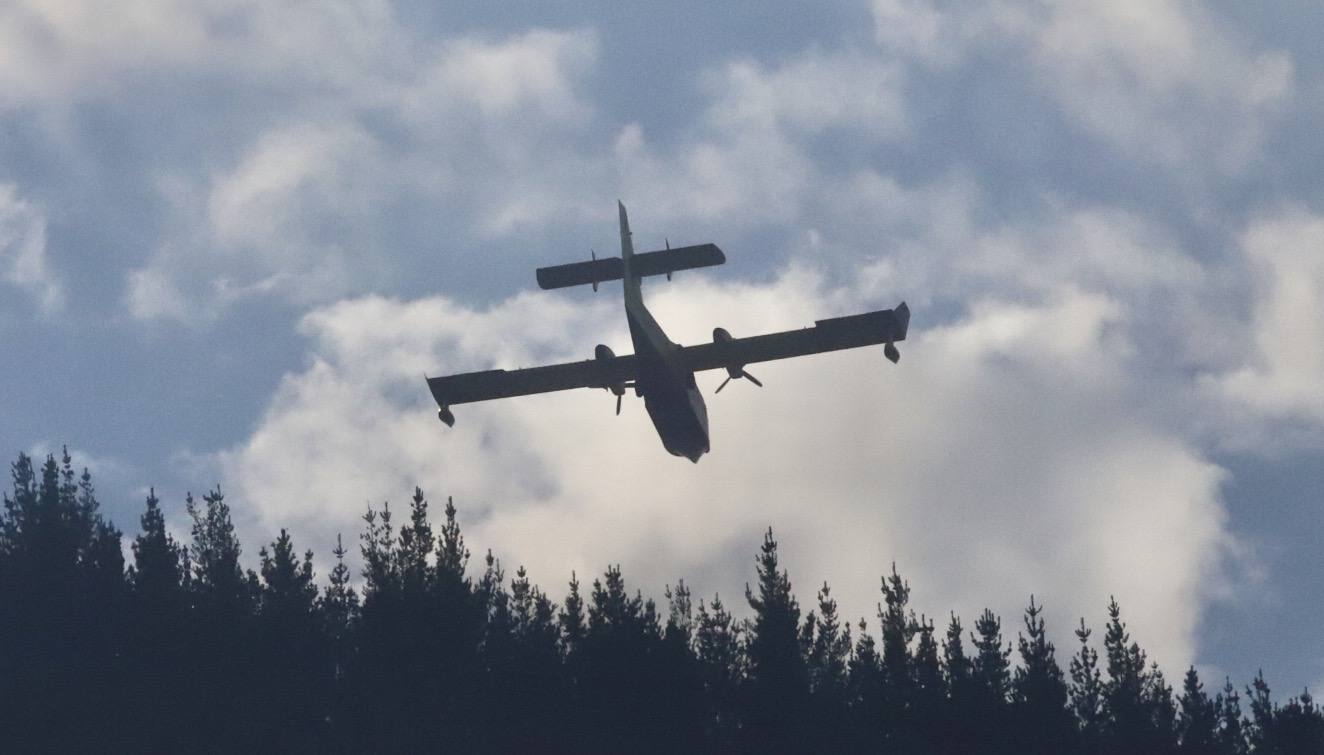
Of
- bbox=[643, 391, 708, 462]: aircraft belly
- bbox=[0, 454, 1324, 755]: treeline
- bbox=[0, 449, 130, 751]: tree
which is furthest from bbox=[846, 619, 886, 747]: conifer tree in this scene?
bbox=[0, 449, 130, 751]: tree

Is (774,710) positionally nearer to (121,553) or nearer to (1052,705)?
(1052,705)

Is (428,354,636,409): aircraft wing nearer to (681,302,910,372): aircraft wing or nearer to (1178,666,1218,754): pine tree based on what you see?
(681,302,910,372): aircraft wing

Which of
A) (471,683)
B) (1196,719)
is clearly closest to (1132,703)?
(1196,719)

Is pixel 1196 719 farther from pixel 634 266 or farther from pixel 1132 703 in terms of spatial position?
pixel 634 266

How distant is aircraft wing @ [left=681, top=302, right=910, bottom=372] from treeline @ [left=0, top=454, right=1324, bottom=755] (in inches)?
542

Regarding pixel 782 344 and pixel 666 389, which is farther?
pixel 782 344

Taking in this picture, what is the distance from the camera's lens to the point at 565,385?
38.9 meters

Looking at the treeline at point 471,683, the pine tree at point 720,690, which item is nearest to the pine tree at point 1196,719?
the treeline at point 471,683

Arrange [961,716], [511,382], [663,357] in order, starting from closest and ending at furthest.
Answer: [663,357] < [511,382] < [961,716]

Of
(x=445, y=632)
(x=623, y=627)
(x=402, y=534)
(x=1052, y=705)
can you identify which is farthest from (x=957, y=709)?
(x=402, y=534)

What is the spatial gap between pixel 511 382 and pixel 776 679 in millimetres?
15805

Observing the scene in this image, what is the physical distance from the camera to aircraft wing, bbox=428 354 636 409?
38438 mm

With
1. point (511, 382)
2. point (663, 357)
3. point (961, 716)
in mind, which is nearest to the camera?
point (663, 357)

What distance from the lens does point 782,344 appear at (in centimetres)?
3762
